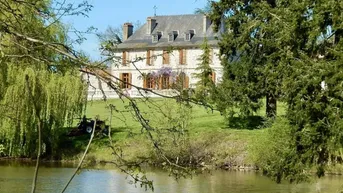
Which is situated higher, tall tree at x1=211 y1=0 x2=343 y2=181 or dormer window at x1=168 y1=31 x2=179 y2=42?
dormer window at x1=168 y1=31 x2=179 y2=42

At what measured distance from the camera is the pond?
16.4 meters

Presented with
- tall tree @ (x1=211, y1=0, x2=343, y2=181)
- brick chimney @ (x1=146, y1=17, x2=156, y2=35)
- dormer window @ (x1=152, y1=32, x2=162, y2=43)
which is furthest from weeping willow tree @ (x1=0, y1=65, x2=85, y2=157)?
brick chimney @ (x1=146, y1=17, x2=156, y2=35)

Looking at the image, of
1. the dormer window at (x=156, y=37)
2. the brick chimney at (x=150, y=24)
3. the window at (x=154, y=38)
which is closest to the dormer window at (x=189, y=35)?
the dormer window at (x=156, y=37)

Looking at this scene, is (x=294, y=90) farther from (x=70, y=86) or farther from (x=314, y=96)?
(x=70, y=86)

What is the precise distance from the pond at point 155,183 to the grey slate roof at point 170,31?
26604mm

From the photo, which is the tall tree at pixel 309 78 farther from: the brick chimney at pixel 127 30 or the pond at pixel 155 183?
the brick chimney at pixel 127 30

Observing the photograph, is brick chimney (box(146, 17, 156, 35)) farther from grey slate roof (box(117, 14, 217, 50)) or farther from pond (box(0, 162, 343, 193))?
pond (box(0, 162, 343, 193))

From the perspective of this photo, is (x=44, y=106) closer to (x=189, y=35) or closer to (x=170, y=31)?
(x=189, y=35)

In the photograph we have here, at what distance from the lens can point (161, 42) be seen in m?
48.3

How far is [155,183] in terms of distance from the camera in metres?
18.0

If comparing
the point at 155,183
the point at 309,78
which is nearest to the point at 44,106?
the point at 155,183

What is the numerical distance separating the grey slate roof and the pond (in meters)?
26.6

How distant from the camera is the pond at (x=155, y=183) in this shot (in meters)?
16.4

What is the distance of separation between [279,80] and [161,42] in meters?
33.0
